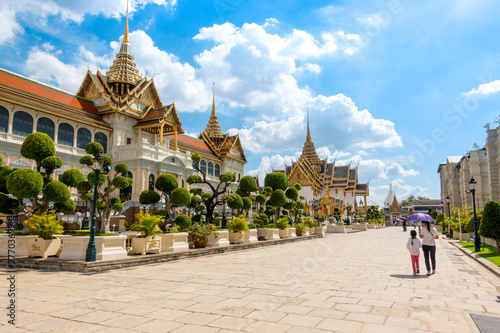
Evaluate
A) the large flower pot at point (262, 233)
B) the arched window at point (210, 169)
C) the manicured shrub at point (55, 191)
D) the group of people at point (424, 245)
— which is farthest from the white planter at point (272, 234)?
the arched window at point (210, 169)

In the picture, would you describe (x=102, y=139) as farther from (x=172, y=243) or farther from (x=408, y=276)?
(x=408, y=276)

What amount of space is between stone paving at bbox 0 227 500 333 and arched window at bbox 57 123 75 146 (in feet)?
81.1

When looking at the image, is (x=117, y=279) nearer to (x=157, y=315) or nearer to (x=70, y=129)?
(x=157, y=315)

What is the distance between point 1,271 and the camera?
399 inches

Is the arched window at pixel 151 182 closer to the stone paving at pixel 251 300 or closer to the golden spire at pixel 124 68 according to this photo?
the golden spire at pixel 124 68

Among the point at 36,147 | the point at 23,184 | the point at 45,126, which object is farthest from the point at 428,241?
the point at 45,126

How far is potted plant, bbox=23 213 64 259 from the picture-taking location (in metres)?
11.4

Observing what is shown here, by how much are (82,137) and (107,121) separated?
3.77 m

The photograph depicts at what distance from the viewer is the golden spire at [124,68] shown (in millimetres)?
38969

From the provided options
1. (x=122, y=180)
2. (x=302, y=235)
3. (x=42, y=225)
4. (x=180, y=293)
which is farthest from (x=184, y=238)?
(x=302, y=235)

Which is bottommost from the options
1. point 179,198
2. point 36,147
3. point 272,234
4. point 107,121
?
point 272,234

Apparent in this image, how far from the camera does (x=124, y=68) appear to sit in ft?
131

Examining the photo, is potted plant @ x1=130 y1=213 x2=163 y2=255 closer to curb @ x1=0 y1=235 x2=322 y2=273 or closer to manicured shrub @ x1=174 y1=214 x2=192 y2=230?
curb @ x1=0 y1=235 x2=322 y2=273

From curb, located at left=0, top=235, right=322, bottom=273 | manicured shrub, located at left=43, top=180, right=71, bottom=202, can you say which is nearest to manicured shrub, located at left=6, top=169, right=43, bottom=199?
manicured shrub, located at left=43, top=180, right=71, bottom=202
